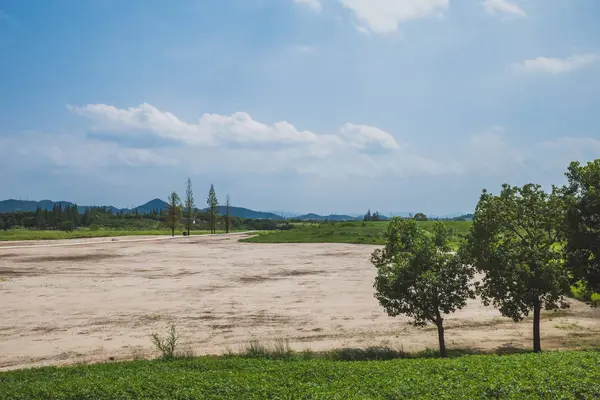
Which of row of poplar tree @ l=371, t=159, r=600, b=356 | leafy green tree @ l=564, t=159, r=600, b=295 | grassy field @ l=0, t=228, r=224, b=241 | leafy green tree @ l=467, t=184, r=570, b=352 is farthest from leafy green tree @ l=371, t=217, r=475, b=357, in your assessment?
grassy field @ l=0, t=228, r=224, b=241

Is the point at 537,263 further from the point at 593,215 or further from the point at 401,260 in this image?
the point at 401,260

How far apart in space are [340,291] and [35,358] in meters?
23.7

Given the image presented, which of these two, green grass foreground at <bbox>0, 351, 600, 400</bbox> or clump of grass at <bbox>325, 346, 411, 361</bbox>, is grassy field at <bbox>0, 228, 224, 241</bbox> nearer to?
clump of grass at <bbox>325, 346, 411, 361</bbox>

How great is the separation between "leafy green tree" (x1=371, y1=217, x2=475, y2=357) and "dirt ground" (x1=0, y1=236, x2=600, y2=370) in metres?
2.81

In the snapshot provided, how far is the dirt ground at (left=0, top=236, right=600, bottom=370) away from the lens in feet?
73.7

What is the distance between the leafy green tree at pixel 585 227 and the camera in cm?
2030

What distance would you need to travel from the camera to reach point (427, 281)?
19.8 meters

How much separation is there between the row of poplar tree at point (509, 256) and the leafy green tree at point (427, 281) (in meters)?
0.04

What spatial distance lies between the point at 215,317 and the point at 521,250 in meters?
18.8

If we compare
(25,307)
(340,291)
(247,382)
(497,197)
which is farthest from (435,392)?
(25,307)

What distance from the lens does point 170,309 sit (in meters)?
30.8

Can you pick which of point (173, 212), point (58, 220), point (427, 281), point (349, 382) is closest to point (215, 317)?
point (427, 281)

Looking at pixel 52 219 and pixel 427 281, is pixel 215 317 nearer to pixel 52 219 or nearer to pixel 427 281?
pixel 427 281

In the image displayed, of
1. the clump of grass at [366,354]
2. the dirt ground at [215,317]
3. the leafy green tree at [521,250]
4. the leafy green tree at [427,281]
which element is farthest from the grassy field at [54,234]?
the leafy green tree at [521,250]
